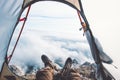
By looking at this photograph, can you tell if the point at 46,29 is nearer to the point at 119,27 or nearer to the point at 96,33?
the point at 119,27

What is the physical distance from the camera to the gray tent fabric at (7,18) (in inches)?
87.0

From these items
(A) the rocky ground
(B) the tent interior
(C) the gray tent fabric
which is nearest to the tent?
(C) the gray tent fabric

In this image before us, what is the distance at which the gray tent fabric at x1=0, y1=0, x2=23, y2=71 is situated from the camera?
7.25 ft

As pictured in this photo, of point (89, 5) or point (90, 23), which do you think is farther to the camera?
point (89, 5)

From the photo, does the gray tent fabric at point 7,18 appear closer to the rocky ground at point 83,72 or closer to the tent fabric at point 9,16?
the tent fabric at point 9,16

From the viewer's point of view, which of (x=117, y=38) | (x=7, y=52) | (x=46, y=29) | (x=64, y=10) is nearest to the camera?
(x=7, y=52)

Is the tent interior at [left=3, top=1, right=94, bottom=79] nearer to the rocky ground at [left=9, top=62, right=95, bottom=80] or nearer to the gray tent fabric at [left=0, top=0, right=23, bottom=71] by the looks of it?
the rocky ground at [left=9, top=62, right=95, bottom=80]

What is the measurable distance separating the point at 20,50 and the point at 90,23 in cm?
142

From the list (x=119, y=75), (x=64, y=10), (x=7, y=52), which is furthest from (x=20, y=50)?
(x=119, y=75)

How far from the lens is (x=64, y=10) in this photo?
345 centimetres

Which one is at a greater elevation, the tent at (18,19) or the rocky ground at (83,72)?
the tent at (18,19)

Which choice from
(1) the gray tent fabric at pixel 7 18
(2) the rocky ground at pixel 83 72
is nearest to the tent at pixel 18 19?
(1) the gray tent fabric at pixel 7 18

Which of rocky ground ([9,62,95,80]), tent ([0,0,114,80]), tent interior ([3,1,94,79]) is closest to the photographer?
tent ([0,0,114,80])

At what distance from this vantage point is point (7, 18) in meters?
2.24
